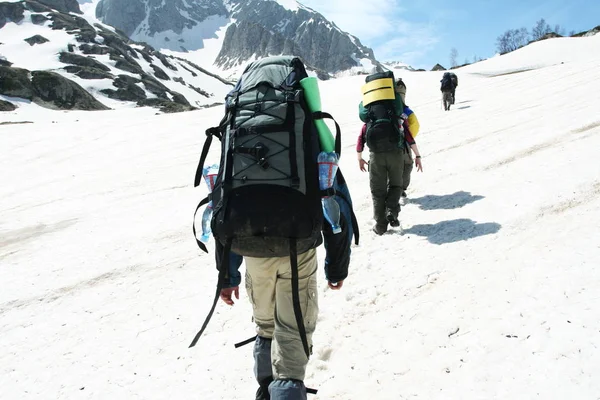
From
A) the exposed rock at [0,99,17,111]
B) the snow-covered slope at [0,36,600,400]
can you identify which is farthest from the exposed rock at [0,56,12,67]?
the snow-covered slope at [0,36,600,400]

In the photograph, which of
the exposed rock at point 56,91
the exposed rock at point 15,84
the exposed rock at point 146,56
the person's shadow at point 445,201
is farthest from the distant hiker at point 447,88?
the exposed rock at point 146,56

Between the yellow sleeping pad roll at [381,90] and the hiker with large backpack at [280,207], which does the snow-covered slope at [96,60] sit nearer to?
the yellow sleeping pad roll at [381,90]

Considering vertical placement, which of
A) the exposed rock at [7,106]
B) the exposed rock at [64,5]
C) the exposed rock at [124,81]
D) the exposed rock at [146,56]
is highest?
the exposed rock at [64,5]

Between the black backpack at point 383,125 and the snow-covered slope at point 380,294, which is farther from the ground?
the black backpack at point 383,125

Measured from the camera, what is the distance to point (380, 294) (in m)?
4.20

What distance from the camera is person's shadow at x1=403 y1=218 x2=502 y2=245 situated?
5156 mm

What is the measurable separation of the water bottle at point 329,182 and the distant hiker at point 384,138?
3.09 m

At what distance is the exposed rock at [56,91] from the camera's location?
229 feet

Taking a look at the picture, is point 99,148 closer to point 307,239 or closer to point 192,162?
point 192,162

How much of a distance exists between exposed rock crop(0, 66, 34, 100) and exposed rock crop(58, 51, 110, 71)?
2737cm

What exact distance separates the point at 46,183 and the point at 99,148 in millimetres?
5695

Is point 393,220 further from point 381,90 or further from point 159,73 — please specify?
point 159,73

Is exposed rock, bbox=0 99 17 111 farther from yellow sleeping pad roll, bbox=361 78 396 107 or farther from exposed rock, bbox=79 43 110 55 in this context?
yellow sleeping pad roll, bbox=361 78 396 107

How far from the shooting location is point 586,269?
11.7ft
